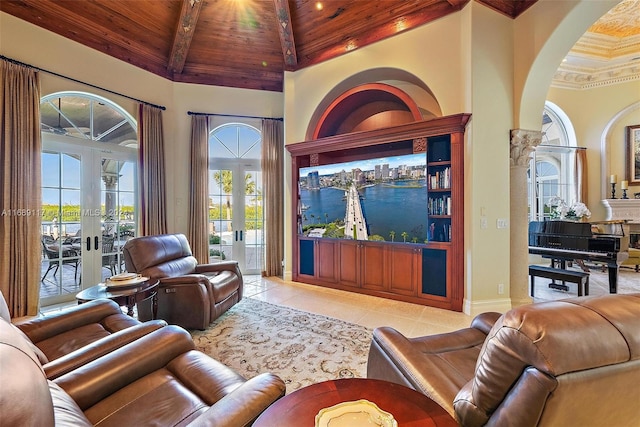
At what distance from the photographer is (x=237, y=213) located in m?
5.95

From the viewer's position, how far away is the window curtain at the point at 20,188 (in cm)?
350

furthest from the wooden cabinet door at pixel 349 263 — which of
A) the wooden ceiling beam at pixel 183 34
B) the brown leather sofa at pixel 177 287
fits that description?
the wooden ceiling beam at pixel 183 34

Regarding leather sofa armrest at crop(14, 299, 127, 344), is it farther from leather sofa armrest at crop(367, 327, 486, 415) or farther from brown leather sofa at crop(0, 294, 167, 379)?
leather sofa armrest at crop(367, 327, 486, 415)

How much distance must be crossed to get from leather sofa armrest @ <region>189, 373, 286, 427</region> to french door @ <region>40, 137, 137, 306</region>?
444 centimetres

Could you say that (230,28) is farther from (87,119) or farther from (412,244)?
(412,244)

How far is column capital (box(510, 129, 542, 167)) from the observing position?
3.83m

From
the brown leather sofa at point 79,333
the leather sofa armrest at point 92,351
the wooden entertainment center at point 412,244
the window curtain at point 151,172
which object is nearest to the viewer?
the leather sofa armrest at point 92,351

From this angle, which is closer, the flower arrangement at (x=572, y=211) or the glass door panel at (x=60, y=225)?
the glass door panel at (x=60, y=225)

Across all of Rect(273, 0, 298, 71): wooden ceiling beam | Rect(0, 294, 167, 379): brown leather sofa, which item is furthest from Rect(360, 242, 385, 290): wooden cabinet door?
Rect(273, 0, 298, 71): wooden ceiling beam

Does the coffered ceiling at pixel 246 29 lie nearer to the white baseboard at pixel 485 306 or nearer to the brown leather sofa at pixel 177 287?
the brown leather sofa at pixel 177 287

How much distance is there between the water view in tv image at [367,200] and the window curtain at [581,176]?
Answer: 5.25 m

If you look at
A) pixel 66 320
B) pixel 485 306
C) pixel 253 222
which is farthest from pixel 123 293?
pixel 485 306

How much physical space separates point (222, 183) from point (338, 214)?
2.53 metres

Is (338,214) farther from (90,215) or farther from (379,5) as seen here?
(90,215)
